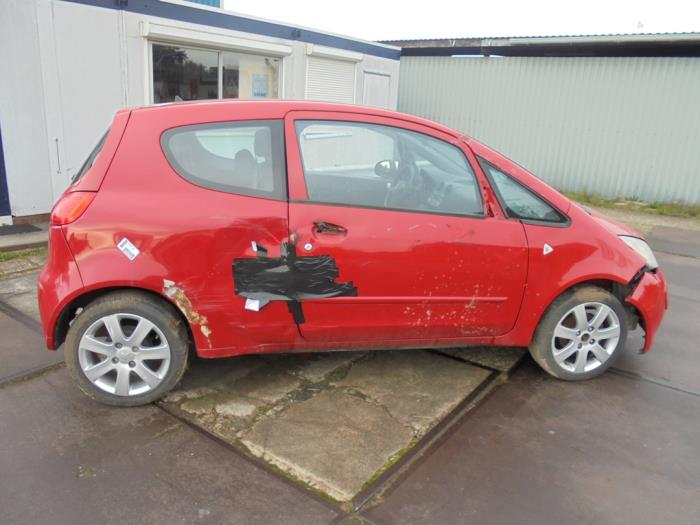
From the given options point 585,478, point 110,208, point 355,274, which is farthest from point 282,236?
point 585,478

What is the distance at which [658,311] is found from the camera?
12.2 ft

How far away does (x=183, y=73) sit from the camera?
338 inches

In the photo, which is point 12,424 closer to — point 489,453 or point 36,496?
point 36,496

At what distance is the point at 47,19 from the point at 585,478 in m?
7.28

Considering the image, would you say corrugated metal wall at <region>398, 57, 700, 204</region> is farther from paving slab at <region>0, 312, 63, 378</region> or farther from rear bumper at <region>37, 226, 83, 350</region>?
rear bumper at <region>37, 226, 83, 350</region>

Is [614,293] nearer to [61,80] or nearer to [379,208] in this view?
[379,208]

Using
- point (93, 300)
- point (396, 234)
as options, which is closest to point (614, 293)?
point (396, 234)

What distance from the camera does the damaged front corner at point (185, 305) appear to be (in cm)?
308

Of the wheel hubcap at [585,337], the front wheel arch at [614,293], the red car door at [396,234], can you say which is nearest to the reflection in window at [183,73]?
the red car door at [396,234]

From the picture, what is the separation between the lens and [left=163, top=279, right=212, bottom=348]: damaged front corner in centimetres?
308

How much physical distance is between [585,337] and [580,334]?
53mm

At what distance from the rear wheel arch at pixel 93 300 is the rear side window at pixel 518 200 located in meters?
1.98

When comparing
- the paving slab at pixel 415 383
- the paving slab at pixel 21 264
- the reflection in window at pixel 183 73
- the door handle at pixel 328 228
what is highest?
the reflection in window at pixel 183 73

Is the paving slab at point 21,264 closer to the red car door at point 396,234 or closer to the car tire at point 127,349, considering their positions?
the car tire at point 127,349
